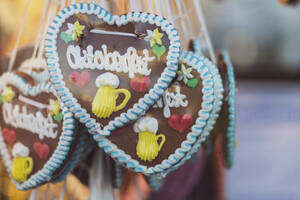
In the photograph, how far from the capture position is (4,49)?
117 centimetres

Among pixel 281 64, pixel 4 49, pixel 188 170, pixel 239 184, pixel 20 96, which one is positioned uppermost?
pixel 281 64

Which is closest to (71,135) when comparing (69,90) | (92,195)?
(69,90)

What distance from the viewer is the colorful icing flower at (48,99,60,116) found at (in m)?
0.50

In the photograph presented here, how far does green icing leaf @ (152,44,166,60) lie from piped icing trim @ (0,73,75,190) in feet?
0.48

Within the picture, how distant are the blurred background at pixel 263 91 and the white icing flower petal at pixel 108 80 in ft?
3.55

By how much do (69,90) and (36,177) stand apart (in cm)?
16

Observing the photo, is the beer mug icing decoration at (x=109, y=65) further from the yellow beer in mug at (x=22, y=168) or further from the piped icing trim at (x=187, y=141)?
the yellow beer in mug at (x=22, y=168)

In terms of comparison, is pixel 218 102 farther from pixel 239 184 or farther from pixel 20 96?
pixel 239 184

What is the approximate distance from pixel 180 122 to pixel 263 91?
121cm

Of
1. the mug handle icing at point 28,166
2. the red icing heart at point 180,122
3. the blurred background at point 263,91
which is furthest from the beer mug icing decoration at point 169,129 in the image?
the blurred background at point 263,91

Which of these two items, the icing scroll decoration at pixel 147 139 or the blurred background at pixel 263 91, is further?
the blurred background at pixel 263 91

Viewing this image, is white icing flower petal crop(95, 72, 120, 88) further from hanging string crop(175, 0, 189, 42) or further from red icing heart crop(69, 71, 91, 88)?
hanging string crop(175, 0, 189, 42)

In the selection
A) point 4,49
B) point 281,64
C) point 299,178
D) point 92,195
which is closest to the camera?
point 92,195

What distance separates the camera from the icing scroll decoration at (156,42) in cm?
47
